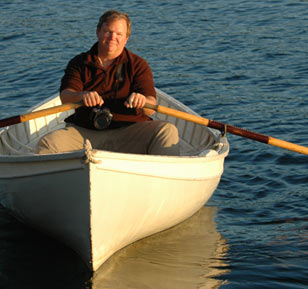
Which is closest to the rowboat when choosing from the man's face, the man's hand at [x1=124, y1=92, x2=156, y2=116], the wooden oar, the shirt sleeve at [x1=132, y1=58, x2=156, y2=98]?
the wooden oar

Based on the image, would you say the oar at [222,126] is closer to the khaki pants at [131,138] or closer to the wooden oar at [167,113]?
the wooden oar at [167,113]

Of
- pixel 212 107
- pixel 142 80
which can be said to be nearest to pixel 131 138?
pixel 142 80

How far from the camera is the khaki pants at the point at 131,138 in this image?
6.06m

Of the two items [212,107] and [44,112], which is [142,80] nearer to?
[44,112]

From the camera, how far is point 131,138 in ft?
20.4

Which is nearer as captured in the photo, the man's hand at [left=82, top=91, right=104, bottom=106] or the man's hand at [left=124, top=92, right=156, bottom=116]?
the man's hand at [left=82, top=91, right=104, bottom=106]

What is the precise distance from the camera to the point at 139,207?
18.4 ft

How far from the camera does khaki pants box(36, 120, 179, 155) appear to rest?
6062 mm

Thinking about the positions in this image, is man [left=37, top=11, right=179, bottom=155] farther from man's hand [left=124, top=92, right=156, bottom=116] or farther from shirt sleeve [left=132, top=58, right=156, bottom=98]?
man's hand [left=124, top=92, right=156, bottom=116]

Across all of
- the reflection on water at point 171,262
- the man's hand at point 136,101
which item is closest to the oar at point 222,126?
the man's hand at point 136,101

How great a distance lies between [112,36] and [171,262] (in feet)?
6.43

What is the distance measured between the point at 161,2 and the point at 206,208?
1127 cm

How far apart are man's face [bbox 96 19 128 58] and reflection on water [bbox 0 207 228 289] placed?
5.62 ft

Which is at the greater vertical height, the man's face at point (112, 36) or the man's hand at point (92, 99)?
the man's face at point (112, 36)
